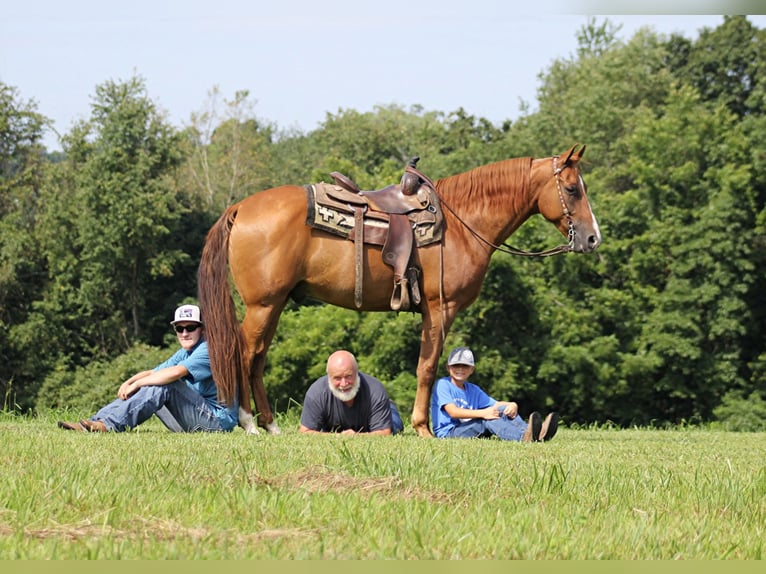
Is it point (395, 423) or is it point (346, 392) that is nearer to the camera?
point (346, 392)

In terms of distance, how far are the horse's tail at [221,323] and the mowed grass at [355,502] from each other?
1.45m

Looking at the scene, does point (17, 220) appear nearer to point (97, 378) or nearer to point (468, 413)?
point (97, 378)

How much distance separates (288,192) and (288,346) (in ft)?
89.2

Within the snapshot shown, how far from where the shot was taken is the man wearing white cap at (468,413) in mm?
10281

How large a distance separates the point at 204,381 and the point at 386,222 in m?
2.34

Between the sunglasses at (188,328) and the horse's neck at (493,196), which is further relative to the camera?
the horse's neck at (493,196)

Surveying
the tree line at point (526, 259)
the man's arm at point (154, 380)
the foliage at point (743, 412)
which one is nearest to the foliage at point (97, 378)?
the tree line at point (526, 259)

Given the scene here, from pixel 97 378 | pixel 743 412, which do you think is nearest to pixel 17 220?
pixel 97 378

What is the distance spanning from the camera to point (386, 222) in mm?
10547

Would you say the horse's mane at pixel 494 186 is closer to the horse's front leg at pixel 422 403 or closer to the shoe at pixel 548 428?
the horse's front leg at pixel 422 403

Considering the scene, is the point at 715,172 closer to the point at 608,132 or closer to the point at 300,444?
the point at 608,132

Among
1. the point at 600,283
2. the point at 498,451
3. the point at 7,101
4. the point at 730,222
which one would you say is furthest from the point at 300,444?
the point at 7,101

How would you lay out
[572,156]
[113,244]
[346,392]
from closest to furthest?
[346,392] < [572,156] < [113,244]

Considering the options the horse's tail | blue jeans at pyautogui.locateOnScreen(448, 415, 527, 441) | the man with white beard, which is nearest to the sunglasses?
the horse's tail
